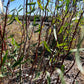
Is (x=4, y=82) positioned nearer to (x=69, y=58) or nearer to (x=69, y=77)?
(x=69, y=77)

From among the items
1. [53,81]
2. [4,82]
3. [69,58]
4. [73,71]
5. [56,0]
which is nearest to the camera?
[56,0]

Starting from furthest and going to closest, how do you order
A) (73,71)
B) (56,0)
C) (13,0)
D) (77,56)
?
(73,71) → (56,0) → (13,0) → (77,56)

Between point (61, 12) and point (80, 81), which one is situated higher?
point (61, 12)

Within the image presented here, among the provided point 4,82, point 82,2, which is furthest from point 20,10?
point 4,82

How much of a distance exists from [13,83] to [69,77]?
0.71 metres

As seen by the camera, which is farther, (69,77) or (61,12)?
(69,77)

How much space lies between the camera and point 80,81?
5.12ft

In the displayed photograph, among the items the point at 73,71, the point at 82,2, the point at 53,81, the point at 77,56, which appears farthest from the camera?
the point at 73,71

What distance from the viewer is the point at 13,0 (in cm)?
63

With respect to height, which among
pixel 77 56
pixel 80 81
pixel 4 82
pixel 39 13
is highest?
pixel 39 13

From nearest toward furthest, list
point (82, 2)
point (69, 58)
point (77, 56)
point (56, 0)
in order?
point (77, 56) → point (82, 2) → point (56, 0) → point (69, 58)

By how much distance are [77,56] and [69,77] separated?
129cm

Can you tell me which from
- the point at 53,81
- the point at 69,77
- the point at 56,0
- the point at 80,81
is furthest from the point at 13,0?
the point at 80,81

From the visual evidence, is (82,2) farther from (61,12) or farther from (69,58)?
(69,58)
